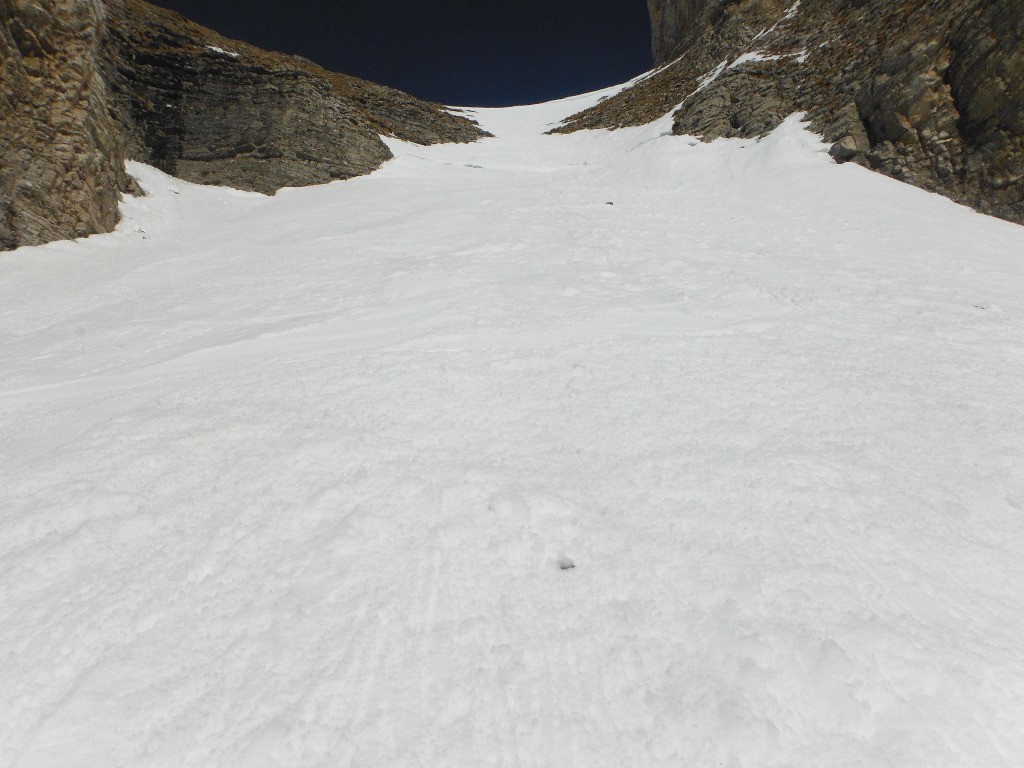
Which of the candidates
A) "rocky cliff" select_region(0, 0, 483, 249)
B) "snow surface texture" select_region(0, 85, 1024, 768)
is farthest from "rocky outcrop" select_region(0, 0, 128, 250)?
"snow surface texture" select_region(0, 85, 1024, 768)

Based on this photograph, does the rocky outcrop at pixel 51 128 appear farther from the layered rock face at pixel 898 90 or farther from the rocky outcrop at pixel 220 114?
the layered rock face at pixel 898 90

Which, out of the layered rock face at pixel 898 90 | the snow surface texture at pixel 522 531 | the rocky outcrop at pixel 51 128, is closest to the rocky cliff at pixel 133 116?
the rocky outcrop at pixel 51 128

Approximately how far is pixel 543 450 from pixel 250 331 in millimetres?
3812

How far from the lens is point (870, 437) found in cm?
286

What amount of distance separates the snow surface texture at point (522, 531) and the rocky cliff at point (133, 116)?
6.14m

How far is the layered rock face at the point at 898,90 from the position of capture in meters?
9.69

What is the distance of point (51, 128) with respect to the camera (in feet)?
28.4

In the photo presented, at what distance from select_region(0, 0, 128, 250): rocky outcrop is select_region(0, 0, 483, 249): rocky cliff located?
0.02 metres

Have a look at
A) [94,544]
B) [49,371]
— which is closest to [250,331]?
[49,371]

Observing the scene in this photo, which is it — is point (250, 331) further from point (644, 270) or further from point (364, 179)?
point (364, 179)

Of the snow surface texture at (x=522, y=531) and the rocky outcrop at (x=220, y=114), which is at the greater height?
the rocky outcrop at (x=220, y=114)

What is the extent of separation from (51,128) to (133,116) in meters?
7.70

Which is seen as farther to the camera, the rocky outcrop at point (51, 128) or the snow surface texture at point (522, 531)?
the rocky outcrop at point (51, 128)

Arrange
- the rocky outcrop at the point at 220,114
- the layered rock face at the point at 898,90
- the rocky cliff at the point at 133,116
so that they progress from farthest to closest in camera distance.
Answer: the rocky outcrop at the point at 220,114, the layered rock face at the point at 898,90, the rocky cliff at the point at 133,116
